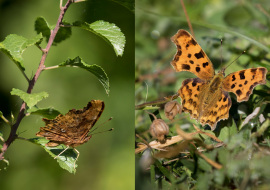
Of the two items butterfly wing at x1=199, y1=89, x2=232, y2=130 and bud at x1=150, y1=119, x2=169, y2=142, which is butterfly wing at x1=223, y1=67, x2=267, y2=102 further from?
bud at x1=150, y1=119, x2=169, y2=142

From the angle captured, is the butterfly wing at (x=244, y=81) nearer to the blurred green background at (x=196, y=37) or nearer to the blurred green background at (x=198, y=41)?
the blurred green background at (x=198, y=41)

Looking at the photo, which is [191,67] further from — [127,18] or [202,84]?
[127,18]

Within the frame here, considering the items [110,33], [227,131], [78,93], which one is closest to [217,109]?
[227,131]

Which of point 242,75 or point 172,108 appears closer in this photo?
point 242,75

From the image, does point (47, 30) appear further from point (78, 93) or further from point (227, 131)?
point (227, 131)

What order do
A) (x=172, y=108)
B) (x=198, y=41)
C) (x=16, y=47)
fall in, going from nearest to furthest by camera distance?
(x=16, y=47), (x=172, y=108), (x=198, y=41)

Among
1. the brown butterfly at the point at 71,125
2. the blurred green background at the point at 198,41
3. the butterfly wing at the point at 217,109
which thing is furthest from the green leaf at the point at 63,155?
the butterfly wing at the point at 217,109
